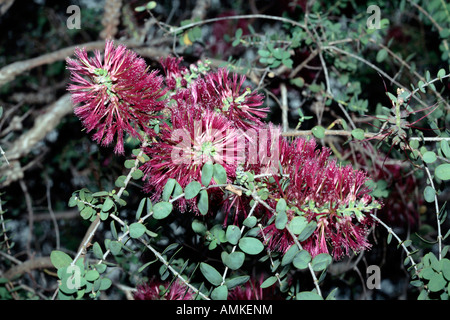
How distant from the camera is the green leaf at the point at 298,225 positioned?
0.46 m

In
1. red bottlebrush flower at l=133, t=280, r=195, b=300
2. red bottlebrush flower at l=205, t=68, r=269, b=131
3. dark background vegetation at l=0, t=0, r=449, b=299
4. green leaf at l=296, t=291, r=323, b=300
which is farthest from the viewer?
dark background vegetation at l=0, t=0, r=449, b=299

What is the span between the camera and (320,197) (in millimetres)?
502

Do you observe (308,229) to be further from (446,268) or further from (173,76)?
(173,76)

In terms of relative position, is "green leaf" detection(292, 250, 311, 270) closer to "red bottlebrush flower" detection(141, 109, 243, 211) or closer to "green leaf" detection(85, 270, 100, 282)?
"red bottlebrush flower" detection(141, 109, 243, 211)

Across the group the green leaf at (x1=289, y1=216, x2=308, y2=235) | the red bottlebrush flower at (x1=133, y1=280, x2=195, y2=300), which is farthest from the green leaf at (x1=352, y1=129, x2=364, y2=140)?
the red bottlebrush flower at (x1=133, y1=280, x2=195, y2=300)

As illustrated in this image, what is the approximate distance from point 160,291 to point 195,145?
1.06 feet

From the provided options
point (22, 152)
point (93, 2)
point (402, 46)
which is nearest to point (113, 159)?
point (22, 152)

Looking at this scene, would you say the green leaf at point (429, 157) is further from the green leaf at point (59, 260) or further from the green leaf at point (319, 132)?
the green leaf at point (59, 260)

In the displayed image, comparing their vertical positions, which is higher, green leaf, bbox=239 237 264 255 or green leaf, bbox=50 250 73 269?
green leaf, bbox=239 237 264 255

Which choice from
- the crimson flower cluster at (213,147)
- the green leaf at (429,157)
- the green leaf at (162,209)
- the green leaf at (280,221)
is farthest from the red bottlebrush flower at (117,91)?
the green leaf at (429,157)

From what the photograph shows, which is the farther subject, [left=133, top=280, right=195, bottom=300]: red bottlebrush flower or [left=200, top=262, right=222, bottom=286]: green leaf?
[left=133, top=280, right=195, bottom=300]: red bottlebrush flower

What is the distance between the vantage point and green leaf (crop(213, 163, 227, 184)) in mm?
453

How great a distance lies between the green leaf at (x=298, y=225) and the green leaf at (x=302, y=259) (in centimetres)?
3
